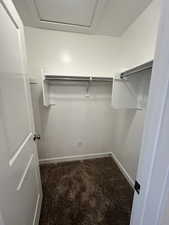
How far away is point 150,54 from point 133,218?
162cm

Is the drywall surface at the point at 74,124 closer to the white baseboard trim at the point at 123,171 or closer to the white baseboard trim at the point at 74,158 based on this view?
the white baseboard trim at the point at 74,158

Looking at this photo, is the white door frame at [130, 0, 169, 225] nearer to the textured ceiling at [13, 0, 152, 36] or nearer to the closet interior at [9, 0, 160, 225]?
the closet interior at [9, 0, 160, 225]

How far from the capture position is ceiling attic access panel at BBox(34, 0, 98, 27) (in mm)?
1233

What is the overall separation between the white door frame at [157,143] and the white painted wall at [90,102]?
41.4 inches

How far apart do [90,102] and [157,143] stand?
1656 mm

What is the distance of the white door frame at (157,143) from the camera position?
Result: 17.4 inches

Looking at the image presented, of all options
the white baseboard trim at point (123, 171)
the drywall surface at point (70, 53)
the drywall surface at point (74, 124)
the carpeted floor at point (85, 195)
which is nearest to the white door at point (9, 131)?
the carpeted floor at point (85, 195)

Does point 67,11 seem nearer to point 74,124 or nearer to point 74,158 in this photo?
point 74,124

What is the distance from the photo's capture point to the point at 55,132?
2107mm

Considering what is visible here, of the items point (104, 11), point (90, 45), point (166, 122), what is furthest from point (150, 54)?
point (166, 122)

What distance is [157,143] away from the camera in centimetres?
49

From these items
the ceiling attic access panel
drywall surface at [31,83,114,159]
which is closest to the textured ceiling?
the ceiling attic access panel

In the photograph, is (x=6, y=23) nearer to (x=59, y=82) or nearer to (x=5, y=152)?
(x=5, y=152)

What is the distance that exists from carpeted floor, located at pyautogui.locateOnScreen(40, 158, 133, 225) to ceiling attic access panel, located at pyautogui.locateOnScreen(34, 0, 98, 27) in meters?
2.49
